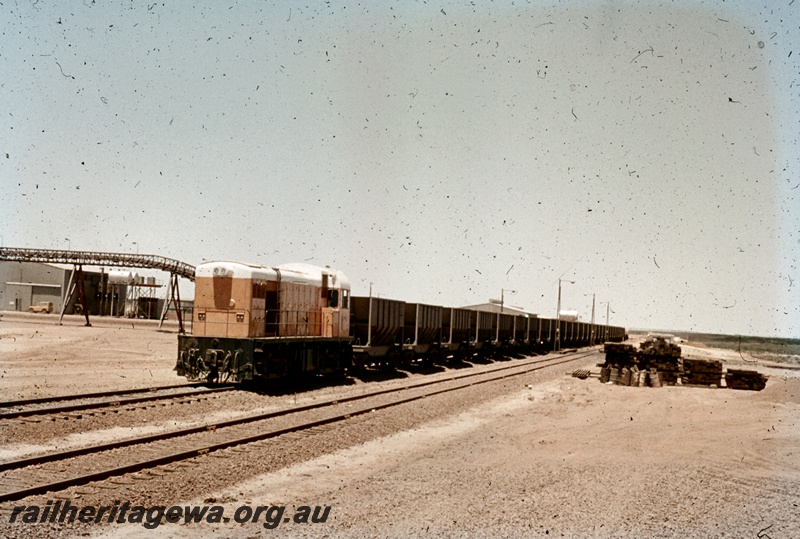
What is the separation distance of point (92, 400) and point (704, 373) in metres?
22.2

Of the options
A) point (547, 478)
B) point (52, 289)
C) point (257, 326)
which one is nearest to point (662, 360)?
point (257, 326)

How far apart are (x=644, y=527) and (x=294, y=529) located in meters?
3.86

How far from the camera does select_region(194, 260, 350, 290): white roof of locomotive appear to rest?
1817 centimetres

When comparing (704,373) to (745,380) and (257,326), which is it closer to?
(745,380)

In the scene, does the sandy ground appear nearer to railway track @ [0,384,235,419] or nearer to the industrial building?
railway track @ [0,384,235,419]

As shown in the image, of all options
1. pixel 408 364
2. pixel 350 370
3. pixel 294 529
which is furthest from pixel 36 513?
pixel 408 364

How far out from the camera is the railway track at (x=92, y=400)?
12.2 m

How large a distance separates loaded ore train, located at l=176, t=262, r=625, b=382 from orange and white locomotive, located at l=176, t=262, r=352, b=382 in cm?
3

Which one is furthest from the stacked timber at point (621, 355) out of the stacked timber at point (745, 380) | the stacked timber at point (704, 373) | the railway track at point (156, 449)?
the railway track at point (156, 449)

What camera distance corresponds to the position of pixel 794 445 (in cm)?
1249

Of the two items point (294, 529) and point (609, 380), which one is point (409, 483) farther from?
point (609, 380)

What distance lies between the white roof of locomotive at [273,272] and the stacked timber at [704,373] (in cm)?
1459

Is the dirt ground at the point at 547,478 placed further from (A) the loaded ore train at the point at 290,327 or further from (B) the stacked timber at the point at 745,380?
(B) the stacked timber at the point at 745,380

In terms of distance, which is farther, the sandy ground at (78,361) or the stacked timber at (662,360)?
the stacked timber at (662,360)
